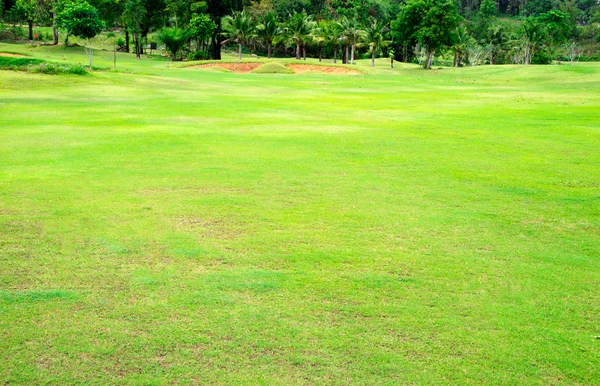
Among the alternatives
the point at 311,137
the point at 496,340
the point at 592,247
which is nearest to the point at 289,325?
the point at 496,340

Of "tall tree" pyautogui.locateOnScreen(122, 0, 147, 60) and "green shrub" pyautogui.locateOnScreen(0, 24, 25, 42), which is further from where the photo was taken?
"green shrub" pyautogui.locateOnScreen(0, 24, 25, 42)

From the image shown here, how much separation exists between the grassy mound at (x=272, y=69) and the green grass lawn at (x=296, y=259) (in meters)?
46.6

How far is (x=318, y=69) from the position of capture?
6769 cm

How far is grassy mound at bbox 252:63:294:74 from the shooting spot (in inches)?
2480

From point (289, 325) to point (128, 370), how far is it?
1.72 m

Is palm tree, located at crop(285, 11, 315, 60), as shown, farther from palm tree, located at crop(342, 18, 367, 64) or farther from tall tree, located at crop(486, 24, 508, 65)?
tall tree, located at crop(486, 24, 508, 65)

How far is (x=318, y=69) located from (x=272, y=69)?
6818 millimetres

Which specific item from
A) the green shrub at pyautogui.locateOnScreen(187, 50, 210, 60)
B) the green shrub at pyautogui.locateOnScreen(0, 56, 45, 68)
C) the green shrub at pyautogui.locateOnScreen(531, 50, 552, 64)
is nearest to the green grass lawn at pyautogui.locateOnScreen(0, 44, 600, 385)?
the green shrub at pyautogui.locateOnScreen(0, 56, 45, 68)

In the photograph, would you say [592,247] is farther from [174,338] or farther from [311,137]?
[311,137]

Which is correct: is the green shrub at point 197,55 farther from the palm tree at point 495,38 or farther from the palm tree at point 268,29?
the palm tree at point 495,38

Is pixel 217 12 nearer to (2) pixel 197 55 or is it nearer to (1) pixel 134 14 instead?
(2) pixel 197 55

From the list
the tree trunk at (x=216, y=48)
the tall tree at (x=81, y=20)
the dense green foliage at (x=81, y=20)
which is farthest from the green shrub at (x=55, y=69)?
the tree trunk at (x=216, y=48)

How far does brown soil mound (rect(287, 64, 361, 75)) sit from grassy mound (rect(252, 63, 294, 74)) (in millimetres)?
3542

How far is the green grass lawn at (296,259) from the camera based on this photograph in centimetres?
554
